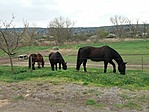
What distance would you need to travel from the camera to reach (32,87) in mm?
9281

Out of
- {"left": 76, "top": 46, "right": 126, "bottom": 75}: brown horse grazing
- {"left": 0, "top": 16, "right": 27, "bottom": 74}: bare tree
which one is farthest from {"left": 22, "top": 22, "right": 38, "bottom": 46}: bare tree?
{"left": 76, "top": 46, "right": 126, "bottom": 75}: brown horse grazing

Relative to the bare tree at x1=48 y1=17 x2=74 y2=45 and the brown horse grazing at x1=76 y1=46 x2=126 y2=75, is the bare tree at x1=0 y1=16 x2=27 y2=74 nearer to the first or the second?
the brown horse grazing at x1=76 y1=46 x2=126 y2=75

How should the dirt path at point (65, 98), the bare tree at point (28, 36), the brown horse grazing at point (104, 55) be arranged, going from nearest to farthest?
the dirt path at point (65, 98) < the brown horse grazing at point (104, 55) < the bare tree at point (28, 36)

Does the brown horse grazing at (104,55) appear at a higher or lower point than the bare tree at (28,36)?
lower

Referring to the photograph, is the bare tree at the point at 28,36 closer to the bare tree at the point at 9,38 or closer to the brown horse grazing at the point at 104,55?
the bare tree at the point at 9,38

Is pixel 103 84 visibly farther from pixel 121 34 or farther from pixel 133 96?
pixel 121 34

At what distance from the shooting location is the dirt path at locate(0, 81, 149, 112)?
6.82m

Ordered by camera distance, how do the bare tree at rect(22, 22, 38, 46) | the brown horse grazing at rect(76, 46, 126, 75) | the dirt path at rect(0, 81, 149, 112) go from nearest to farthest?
the dirt path at rect(0, 81, 149, 112), the brown horse grazing at rect(76, 46, 126, 75), the bare tree at rect(22, 22, 38, 46)

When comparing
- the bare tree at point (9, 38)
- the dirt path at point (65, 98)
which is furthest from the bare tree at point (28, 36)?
the dirt path at point (65, 98)

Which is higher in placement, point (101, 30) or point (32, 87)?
point (101, 30)

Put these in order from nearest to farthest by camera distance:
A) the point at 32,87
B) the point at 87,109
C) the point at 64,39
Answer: the point at 87,109, the point at 32,87, the point at 64,39

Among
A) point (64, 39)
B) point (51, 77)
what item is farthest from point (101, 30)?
Result: point (51, 77)

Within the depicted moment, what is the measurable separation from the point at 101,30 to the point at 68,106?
52675 mm

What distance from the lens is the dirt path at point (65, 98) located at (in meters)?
6.82
